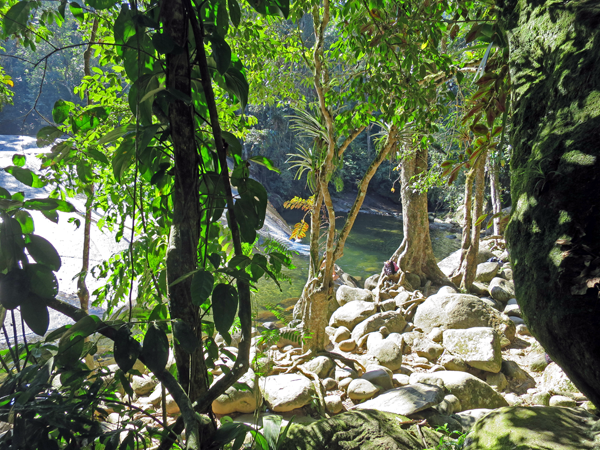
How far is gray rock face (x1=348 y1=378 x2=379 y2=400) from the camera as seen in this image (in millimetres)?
3543

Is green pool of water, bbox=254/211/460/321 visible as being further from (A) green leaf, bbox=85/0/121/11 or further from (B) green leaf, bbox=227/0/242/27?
(A) green leaf, bbox=85/0/121/11

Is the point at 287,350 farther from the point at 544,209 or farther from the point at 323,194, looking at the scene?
the point at 544,209

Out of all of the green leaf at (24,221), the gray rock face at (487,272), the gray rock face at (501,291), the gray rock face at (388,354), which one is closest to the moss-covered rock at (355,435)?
the green leaf at (24,221)

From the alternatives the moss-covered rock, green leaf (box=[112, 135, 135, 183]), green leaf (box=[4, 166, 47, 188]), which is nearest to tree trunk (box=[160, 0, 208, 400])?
green leaf (box=[112, 135, 135, 183])

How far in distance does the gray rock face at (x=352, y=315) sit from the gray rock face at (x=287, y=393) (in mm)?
2569

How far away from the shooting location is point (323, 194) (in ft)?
12.8

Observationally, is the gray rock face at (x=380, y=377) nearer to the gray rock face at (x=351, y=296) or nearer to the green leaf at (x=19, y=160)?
the gray rock face at (x=351, y=296)

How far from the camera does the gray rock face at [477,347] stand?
4020 mm

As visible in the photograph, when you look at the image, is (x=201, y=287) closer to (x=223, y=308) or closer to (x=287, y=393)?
(x=223, y=308)

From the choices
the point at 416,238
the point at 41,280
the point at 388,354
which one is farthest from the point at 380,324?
the point at 41,280

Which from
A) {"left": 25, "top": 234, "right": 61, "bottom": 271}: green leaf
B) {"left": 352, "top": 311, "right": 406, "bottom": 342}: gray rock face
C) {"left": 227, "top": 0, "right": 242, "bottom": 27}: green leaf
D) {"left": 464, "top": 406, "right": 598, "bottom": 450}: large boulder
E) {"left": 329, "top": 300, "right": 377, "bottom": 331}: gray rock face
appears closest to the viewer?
{"left": 25, "top": 234, "right": 61, "bottom": 271}: green leaf

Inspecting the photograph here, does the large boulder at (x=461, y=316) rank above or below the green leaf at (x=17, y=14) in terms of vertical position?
below

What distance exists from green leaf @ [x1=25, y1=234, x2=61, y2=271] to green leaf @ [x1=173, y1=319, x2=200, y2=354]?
9.5 inches

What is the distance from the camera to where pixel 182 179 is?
707mm
